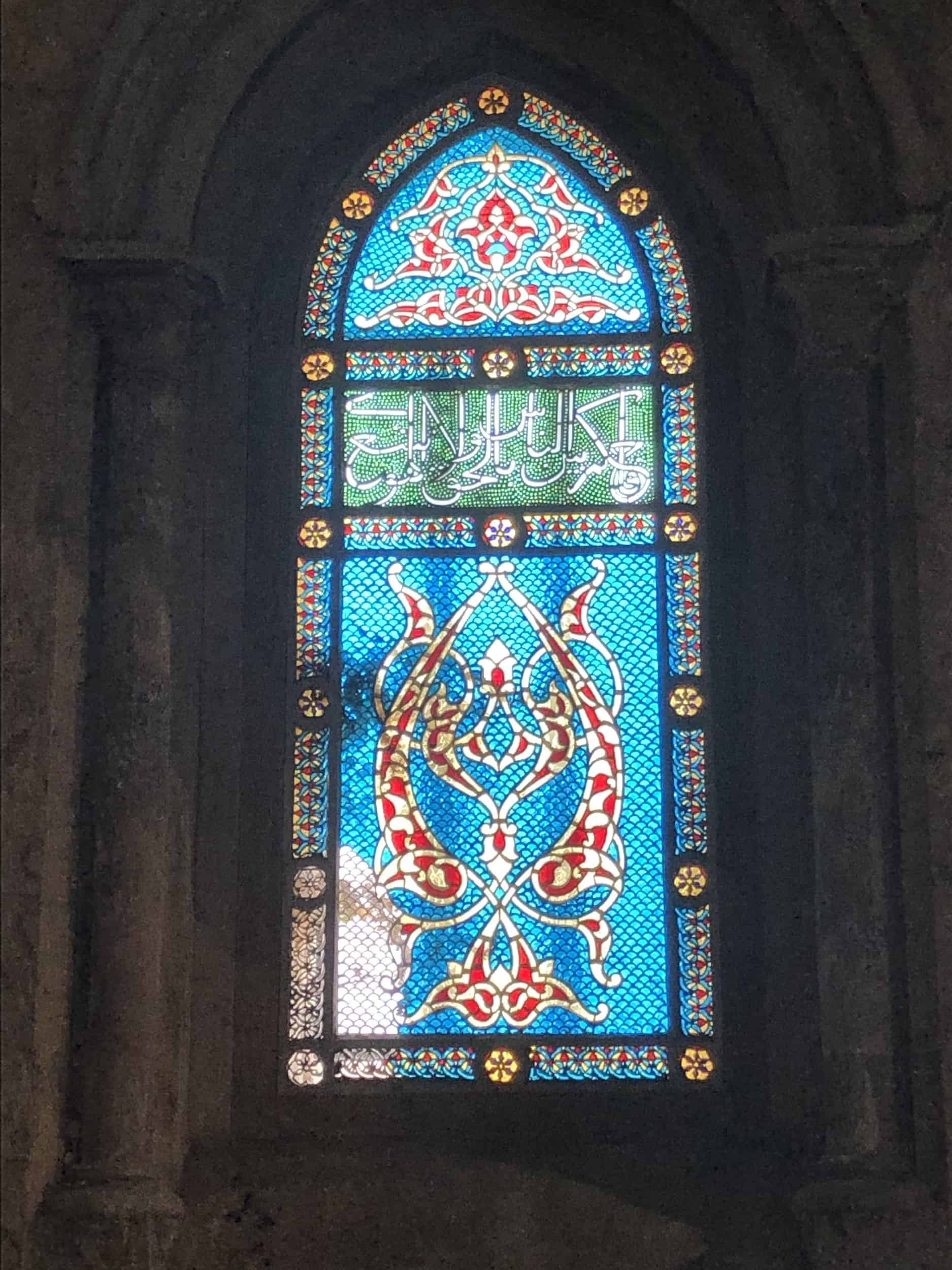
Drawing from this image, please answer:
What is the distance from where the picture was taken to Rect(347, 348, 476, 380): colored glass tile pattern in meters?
5.09

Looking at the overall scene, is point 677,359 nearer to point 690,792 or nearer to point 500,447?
point 500,447

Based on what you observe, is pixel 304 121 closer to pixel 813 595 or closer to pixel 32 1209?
pixel 813 595

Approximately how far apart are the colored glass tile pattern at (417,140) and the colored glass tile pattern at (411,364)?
492 mm

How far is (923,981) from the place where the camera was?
432cm

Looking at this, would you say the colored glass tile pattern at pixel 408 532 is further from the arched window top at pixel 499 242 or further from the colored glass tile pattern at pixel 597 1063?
the colored glass tile pattern at pixel 597 1063

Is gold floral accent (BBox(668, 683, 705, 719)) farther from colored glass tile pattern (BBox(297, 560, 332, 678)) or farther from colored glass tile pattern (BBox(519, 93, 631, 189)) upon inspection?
colored glass tile pattern (BBox(519, 93, 631, 189))

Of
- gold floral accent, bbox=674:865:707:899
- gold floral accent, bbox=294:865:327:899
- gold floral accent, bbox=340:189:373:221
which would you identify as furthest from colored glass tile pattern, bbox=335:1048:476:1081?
gold floral accent, bbox=340:189:373:221

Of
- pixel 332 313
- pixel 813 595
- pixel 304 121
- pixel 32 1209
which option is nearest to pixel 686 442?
pixel 813 595

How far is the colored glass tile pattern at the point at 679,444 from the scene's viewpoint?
495cm

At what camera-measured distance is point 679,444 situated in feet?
16.4

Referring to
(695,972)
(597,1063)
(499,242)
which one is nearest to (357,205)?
A: (499,242)

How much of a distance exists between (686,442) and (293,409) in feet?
3.30

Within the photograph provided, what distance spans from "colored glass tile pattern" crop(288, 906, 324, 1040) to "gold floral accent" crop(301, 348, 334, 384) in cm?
138

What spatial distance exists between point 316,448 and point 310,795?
90 centimetres
